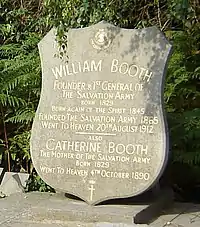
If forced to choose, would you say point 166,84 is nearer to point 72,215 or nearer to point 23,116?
point 23,116

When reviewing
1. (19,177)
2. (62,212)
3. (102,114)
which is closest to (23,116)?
(19,177)

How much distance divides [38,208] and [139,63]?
129 centimetres

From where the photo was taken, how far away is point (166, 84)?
542 centimetres

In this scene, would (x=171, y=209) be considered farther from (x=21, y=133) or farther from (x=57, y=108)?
(x=21, y=133)

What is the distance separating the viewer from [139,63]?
14.0 ft

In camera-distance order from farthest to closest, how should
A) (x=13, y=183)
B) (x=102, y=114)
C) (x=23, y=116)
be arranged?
(x=23, y=116), (x=13, y=183), (x=102, y=114)

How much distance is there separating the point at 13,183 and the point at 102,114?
4.12 feet

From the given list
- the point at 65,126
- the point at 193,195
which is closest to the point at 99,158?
the point at 65,126

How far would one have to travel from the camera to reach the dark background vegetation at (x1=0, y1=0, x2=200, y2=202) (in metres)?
4.93

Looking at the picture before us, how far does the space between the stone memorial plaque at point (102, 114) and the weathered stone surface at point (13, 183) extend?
25.4 inches

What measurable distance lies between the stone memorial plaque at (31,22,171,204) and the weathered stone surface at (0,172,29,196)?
65cm

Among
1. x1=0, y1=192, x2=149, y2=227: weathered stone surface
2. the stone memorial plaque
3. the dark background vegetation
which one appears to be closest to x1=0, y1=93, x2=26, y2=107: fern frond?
the dark background vegetation

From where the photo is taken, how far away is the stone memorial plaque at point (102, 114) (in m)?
4.18

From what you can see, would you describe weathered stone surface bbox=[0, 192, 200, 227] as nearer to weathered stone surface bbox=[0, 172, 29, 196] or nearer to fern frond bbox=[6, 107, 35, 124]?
weathered stone surface bbox=[0, 172, 29, 196]
